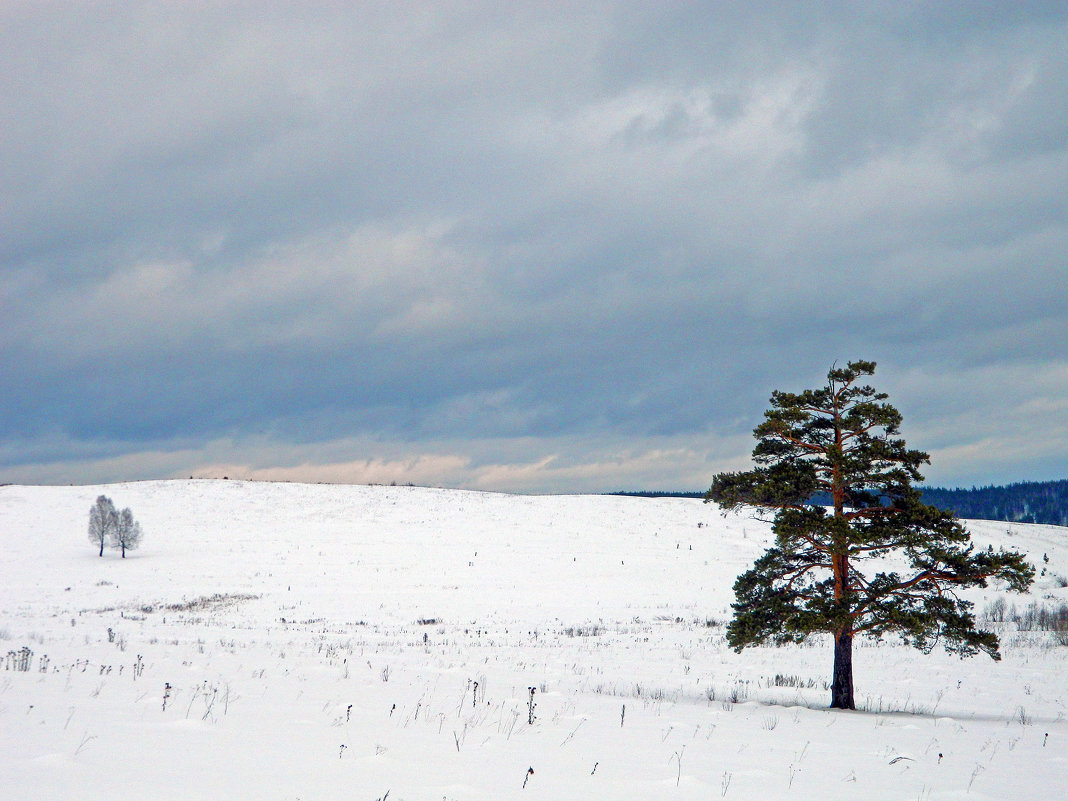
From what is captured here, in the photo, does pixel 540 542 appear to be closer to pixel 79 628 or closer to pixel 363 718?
pixel 79 628

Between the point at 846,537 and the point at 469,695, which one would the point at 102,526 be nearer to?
the point at 469,695

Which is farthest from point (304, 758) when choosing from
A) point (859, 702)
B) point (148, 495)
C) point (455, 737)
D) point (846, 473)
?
point (148, 495)

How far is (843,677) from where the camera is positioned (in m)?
14.0

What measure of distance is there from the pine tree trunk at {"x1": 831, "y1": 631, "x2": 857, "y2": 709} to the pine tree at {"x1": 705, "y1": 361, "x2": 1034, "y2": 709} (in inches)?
0.8

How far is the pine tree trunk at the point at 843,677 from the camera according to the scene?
545 inches

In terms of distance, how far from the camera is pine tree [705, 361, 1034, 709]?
1311 cm

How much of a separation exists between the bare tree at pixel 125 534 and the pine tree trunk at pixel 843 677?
5265cm

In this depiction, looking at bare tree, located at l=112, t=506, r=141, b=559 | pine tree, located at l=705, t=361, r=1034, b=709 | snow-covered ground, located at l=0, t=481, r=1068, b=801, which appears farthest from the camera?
bare tree, located at l=112, t=506, r=141, b=559

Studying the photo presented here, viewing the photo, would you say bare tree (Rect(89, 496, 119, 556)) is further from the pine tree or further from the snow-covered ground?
the pine tree

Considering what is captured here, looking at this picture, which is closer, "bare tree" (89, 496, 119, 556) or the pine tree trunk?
the pine tree trunk

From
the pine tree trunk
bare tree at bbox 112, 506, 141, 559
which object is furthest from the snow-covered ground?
bare tree at bbox 112, 506, 141, 559

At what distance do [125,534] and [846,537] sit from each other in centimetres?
5416

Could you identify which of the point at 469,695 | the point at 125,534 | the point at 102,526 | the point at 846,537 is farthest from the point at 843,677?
the point at 102,526

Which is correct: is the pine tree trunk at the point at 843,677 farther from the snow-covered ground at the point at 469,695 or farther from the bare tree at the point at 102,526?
the bare tree at the point at 102,526
